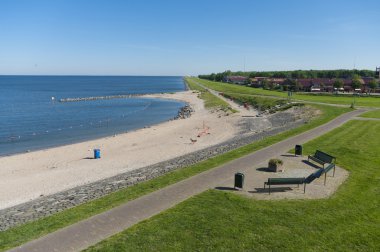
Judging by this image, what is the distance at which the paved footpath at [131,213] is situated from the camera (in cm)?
1123

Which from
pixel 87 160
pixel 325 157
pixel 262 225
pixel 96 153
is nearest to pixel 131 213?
pixel 262 225

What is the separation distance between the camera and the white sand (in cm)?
2212

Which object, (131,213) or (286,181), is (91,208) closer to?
(131,213)

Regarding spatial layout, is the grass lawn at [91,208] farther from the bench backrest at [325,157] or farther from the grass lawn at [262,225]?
the bench backrest at [325,157]

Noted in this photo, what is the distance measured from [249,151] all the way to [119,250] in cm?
1481

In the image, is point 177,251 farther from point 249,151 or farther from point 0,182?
point 0,182

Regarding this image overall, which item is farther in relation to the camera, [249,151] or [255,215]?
[249,151]

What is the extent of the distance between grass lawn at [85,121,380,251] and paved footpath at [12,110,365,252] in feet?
1.94

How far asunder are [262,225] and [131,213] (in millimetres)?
5287

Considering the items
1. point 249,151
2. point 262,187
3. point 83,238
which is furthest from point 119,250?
point 249,151

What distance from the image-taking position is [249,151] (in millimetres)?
23766

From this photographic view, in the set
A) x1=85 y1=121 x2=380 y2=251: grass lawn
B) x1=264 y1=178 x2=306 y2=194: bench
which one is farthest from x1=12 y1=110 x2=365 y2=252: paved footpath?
x1=264 y1=178 x2=306 y2=194: bench

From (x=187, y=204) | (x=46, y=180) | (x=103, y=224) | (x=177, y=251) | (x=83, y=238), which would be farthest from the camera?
(x=46, y=180)

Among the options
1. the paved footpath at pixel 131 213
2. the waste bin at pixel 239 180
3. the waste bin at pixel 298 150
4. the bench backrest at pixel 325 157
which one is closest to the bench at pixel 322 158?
the bench backrest at pixel 325 157
